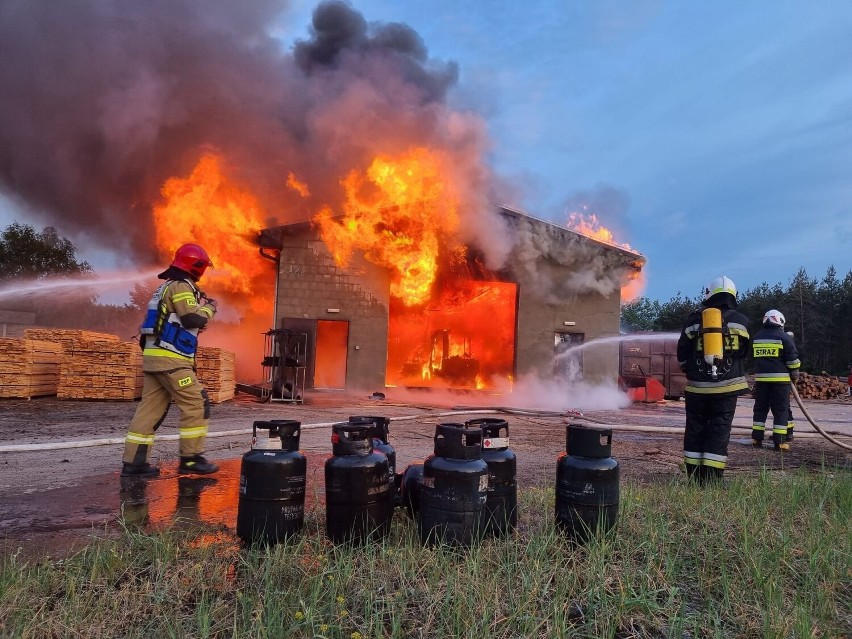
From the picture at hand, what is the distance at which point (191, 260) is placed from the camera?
193 inches

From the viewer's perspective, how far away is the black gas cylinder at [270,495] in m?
2.83

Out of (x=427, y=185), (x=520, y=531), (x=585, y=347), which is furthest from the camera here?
(x=585, y=347)

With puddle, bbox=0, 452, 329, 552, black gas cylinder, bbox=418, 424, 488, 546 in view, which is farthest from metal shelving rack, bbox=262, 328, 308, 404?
black gas cylinder, bbox=418, 424, 488, 546

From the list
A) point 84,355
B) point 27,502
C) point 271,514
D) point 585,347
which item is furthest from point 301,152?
point 271,514

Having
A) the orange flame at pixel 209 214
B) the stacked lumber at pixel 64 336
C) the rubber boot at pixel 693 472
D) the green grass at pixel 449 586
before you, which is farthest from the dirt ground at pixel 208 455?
the orange flame at pixel 209 214

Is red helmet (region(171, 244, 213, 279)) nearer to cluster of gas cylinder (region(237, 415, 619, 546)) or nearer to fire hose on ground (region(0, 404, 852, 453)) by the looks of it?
fire hose on ground (region(0, 404, 852, 453))

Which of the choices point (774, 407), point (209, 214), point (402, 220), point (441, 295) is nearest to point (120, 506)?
point (774, 407)

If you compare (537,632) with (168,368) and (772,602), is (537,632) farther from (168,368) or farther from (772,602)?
(168,368)

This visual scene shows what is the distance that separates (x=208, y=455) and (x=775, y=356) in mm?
7829

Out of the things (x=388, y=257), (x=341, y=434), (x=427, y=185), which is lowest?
(x=341, y=434)

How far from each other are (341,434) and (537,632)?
1.39 m

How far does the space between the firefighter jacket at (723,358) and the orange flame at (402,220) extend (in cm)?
1022

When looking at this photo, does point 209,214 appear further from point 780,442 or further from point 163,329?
point 780,442

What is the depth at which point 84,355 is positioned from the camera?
10.8m
